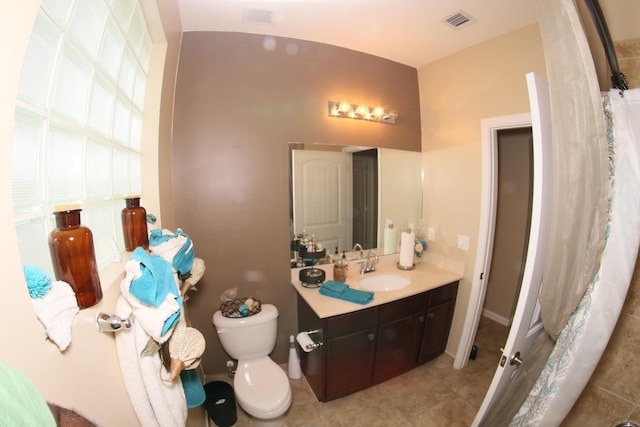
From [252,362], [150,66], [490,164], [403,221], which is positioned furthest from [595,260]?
[150,66]

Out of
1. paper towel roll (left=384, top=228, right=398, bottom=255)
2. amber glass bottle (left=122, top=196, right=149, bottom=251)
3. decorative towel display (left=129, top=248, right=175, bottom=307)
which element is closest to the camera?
decorative towel display (left=129, top=248, right=175, bottom=307)

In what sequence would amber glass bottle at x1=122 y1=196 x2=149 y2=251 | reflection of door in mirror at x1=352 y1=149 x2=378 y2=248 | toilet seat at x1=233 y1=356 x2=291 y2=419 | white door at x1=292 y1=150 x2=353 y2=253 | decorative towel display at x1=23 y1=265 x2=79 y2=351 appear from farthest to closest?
1. reflection of door in mirror at x1=352 y1=149 x2=378 y2=248
2. white door at x1=292 y1=150 x2=353 y2=253
3. toilet seat at x1=233 y1=356 x2=291 y2=419
4. amber glass bottle at x1=122 y1=196 x2=149 y2=251
5. decorative towel display at x1=23 y1=265 x2=79 y2=351

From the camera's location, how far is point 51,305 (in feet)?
1.43

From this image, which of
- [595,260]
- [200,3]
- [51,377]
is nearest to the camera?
[51,377]

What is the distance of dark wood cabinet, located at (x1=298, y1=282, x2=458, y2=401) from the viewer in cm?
154

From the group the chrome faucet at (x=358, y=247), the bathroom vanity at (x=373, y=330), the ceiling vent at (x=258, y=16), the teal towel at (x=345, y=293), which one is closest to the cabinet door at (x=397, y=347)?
the bathroom vanity at (x=373, y=330)

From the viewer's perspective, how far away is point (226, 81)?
1.62 meters

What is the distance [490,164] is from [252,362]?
2.25 metres

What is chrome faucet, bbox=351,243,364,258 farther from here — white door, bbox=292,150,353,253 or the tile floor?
the tile floor

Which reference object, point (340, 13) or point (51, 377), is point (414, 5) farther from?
point (51, 377)

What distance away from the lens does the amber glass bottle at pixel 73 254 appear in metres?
0.50

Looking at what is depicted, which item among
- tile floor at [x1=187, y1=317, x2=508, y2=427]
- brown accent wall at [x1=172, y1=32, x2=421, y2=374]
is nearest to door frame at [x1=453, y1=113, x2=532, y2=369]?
tile floor at [x1=187, y1=317, x2=508, y2=427]

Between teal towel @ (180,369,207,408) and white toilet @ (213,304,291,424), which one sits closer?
teal towel @ (180,369,207,408)

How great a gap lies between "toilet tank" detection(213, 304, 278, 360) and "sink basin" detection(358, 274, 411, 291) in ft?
2.65
